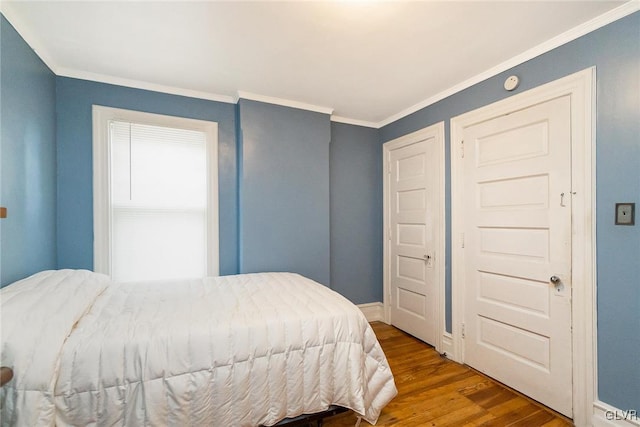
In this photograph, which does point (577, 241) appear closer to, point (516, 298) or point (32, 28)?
point (516, 298)

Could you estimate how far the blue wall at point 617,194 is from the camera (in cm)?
153

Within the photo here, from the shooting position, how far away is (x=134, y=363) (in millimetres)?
1222

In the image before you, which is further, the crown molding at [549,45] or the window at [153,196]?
the window at [153,196]

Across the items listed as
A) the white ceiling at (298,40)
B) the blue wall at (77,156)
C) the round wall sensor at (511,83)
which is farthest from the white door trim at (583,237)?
the blue wall at (77,156)

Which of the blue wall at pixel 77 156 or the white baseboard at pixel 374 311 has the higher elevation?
the blue wall at pixel 77 156

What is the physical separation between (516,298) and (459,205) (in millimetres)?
871

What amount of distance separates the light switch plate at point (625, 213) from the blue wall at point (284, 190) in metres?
2.24

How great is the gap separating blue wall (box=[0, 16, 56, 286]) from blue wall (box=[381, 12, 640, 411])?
3494mm

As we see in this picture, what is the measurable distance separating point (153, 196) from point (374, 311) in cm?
287

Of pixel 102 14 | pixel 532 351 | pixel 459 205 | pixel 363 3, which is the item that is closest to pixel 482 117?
pixel 459 205

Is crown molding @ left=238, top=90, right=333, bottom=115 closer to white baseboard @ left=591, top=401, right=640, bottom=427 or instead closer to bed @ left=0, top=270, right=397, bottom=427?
bed @ left=0, top=270, right=397, bottom=427

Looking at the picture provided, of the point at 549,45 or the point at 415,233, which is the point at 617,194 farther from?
the point at 415,233

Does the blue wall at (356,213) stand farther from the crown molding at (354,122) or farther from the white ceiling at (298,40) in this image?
the white ceiling at (298,40)

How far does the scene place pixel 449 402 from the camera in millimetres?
1966
